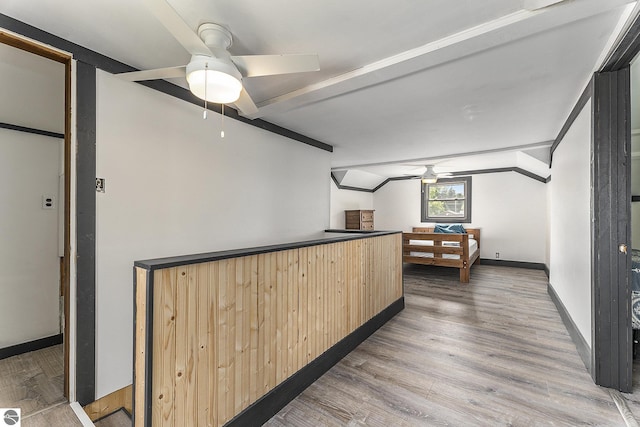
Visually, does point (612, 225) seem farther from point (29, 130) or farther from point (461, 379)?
point (29, 130)

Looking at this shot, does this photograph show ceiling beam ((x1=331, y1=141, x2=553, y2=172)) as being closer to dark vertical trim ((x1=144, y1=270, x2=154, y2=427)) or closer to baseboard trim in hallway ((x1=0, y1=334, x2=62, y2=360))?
dark vertical trim ((x1=144, y1=270, x2=154, y2=427))

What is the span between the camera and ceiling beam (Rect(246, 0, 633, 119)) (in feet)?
4.62

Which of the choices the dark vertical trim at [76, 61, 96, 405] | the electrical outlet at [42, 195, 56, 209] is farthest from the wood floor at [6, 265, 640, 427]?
the electrical outlet at [42, 195, 56, 209]

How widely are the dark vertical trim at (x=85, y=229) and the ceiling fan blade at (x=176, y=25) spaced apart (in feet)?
3.03

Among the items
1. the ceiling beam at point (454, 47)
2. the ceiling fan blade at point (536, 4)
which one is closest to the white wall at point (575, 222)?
the ceiling beam at point (454, 47)

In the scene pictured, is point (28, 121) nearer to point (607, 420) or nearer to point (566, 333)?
point (607, 420)

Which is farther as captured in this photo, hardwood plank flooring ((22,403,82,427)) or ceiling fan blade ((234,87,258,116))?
ceiling fan blade ((234,87,258,116))

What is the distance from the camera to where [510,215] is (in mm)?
6570

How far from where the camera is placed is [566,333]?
291 centimetres

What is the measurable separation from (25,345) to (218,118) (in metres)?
2.68

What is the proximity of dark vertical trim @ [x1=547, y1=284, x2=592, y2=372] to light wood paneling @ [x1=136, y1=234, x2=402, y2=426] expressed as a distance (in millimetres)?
1922

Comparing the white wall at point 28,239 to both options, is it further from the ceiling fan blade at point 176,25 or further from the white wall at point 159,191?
the ceiling fan blade at point 176,25

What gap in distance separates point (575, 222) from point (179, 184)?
3.61 meters

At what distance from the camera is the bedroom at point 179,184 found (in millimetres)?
1918
